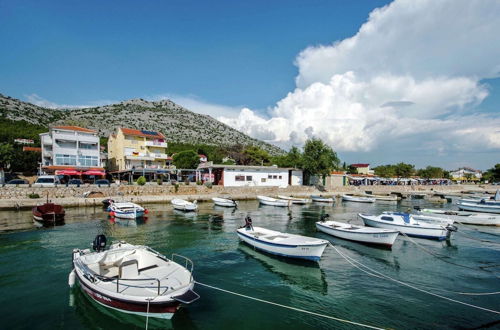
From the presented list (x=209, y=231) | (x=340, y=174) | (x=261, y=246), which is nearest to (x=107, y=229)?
(x=209, y=231)

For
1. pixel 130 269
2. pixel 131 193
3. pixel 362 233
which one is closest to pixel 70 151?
pixel 131 193

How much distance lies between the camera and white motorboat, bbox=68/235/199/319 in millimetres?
8531

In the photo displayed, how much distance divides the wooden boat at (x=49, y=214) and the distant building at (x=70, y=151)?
24.2 metres

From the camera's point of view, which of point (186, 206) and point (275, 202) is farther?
point (275, 202)

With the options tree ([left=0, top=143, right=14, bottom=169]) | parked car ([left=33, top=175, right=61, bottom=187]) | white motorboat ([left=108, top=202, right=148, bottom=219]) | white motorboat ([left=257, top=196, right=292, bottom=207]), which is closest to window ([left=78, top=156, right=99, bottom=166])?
parked car ([left=33, top=175, right=61, bottom=187])

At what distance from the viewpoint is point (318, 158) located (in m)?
61.3

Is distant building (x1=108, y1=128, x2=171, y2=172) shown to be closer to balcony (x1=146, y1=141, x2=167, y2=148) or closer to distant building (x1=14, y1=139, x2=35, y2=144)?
balcony (x1=146, y1=141, x2=167, y2=148)

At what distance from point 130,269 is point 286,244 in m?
8.60

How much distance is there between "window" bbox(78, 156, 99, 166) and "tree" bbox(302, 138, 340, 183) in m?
46.9

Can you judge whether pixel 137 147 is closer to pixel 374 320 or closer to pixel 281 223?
pixel 281 223

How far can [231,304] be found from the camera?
420 inches

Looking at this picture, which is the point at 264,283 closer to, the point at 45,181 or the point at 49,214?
the point at 49,214

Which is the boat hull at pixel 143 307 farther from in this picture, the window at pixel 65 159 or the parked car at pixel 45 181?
the window at pixel 65 159

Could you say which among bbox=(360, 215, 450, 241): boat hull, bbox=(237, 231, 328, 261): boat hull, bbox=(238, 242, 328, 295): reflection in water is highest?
bbox=(237, 231, 328, 261): boat hull
